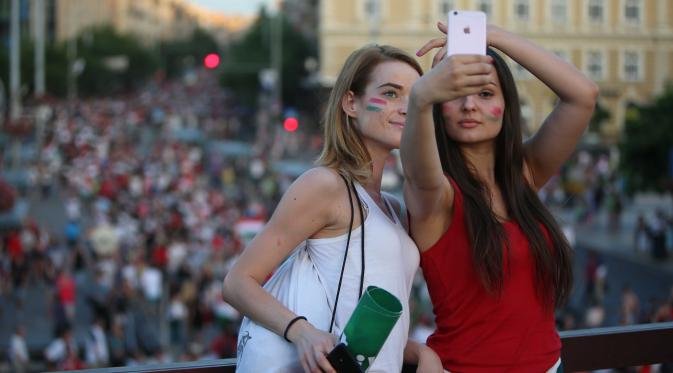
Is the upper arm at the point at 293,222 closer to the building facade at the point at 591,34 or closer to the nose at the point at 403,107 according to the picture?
the nose at the point at 403,107

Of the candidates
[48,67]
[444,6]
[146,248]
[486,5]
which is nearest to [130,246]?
[146,248]

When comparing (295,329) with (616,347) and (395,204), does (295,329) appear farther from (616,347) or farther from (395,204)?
(616,347)

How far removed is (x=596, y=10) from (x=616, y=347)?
31.5 metres

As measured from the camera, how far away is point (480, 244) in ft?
8.85

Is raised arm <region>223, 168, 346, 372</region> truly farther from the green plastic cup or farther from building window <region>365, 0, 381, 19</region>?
building window <region>365, 0, 381, 19</region>

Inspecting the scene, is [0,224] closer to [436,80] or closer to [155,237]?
[155,237]

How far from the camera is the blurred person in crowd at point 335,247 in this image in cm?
259

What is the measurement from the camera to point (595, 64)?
38.4 m

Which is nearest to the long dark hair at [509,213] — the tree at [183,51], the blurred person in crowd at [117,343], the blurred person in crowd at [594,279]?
the blurred person in crowd at [117,343]

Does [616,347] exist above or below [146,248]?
above

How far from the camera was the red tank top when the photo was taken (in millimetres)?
2744

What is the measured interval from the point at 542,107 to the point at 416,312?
696cm

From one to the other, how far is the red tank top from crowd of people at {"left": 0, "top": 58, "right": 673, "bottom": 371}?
533 cm

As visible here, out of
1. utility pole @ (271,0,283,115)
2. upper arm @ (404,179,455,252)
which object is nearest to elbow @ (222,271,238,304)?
upper arm @ (404,179,455,252)
